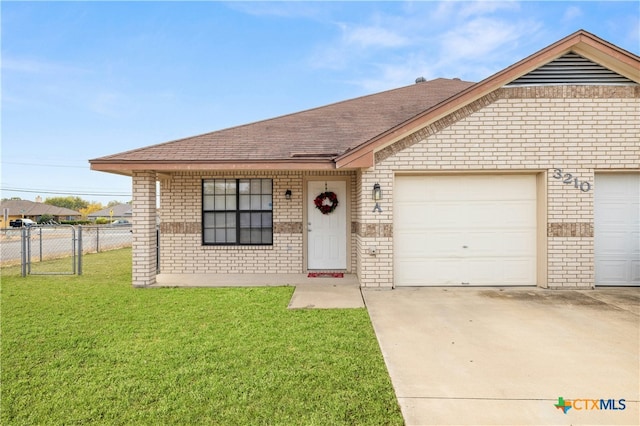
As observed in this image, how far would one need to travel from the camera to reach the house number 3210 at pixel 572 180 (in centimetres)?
650

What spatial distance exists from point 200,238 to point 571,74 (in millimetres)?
9234

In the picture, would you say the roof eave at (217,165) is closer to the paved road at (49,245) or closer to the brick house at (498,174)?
the brick house at (498,174)

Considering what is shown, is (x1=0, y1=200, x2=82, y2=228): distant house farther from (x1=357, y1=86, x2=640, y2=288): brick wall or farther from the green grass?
(x1=357, y1=86, x2=640, y2=288): brick wall

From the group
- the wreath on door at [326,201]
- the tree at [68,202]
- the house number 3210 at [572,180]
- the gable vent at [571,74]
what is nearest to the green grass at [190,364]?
the wreath on door at [326,201]

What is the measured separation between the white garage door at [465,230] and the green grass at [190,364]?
245cm

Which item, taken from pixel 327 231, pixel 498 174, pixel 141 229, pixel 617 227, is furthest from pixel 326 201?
pixel 617 227

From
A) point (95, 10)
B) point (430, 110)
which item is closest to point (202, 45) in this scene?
point (95, 10)

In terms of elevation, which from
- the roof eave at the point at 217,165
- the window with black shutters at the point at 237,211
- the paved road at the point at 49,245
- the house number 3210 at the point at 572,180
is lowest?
the paved road at the point at 49,245

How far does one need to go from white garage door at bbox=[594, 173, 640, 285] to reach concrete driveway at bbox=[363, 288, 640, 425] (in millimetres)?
896

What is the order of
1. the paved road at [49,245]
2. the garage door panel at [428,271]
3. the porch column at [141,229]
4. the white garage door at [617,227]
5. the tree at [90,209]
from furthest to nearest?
1. the tree at [90,209]
2. the paved road at [49,245]
3. the porch column at [141,229]
4. the garage door panel at [428,271]
5. the white garage door at [617,227]

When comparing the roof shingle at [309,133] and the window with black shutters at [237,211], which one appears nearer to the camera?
the roof shingle at [309,133]

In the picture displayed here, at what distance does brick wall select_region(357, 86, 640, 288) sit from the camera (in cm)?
647

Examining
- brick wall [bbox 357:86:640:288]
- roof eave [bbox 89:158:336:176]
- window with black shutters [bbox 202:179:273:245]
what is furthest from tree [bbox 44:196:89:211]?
brick wall [bbox 357:86:640:288]

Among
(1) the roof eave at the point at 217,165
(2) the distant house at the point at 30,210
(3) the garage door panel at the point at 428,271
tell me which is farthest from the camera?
(2) the distant house at the point at 30,210
